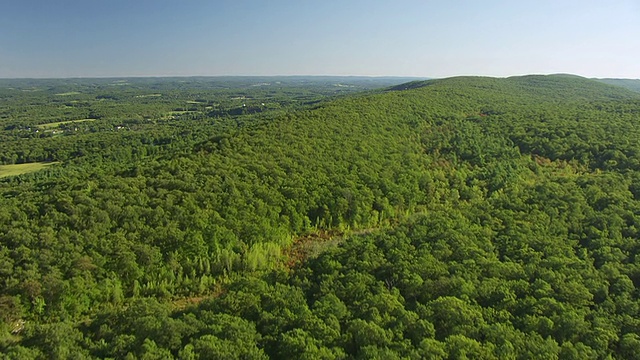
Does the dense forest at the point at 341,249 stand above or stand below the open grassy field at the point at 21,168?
above

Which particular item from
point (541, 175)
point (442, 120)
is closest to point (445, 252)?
point (541, 175)

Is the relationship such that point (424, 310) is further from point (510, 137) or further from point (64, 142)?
point (64, 142)

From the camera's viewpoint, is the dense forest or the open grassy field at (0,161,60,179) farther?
the open grassy field at (0,161,60,179)

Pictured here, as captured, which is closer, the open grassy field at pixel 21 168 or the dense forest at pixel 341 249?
the dense forest at pixel 341 249

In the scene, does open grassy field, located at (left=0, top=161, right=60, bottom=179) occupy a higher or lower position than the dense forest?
lower
